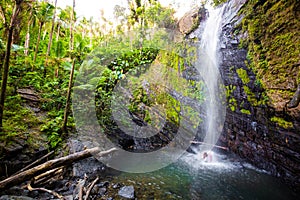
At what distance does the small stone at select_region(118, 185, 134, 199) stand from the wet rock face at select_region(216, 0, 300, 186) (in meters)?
4.31

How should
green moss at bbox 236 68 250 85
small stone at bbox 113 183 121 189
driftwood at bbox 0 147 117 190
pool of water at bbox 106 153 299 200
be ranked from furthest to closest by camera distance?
green moss at bbox 236 68 250 85 → small stone at bbox 113 183 121 189 → pool of water at bbox 106 153 299 200 → driftwood at bbox 0 147 117 190

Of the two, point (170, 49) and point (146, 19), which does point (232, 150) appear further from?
point (146, 19)

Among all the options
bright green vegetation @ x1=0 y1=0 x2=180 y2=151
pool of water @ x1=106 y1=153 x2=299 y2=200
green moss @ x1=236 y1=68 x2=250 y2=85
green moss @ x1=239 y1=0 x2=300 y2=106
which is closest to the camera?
green moss @ x1=239 y1=0 x2=300 y2=106

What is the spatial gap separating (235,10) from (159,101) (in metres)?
5.25

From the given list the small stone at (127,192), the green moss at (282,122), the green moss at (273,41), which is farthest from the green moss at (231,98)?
the small stone at (127,192)

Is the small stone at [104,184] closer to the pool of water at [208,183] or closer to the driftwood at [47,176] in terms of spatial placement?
the pool of water at [208,183]

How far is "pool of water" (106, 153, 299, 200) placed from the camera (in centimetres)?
499

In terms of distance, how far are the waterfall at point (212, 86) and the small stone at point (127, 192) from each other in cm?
431

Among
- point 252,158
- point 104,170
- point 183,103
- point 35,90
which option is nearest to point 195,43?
point 183,103

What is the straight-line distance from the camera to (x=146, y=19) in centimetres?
1633

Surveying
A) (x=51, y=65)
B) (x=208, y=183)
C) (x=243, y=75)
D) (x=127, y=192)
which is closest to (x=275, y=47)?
(x=243, y=75)

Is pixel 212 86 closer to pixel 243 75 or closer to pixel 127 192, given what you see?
pixel 243 75

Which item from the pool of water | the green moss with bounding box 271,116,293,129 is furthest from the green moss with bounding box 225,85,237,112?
the pool of water

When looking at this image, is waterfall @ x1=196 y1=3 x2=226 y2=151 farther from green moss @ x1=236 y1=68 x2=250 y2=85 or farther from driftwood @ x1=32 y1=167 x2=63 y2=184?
driftwood @ x1=32 y1=167 x2=63 y2=184
